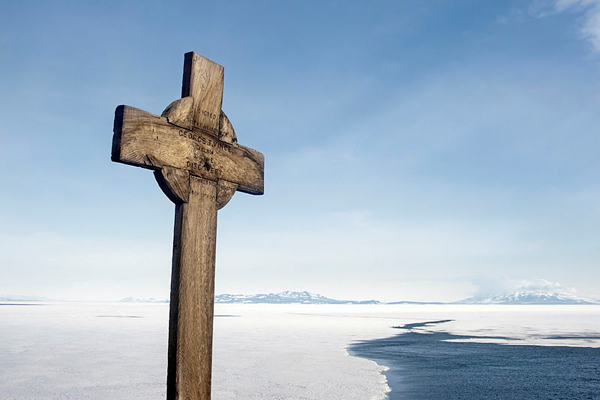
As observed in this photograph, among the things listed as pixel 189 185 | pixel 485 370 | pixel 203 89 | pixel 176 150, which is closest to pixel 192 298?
pixel 189 185

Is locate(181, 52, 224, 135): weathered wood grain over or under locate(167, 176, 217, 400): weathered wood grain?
over

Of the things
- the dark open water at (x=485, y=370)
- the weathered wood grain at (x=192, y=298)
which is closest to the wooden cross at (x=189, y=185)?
the weathered wood grain at (x=192, y=298)

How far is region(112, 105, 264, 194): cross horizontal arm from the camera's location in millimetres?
2164

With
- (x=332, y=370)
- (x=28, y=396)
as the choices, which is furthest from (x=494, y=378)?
(x=28, y=396)

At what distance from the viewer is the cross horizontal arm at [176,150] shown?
7.10 feet

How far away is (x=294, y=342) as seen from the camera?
15.0 metres

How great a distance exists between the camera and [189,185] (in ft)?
7.85

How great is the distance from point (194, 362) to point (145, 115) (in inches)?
47.7

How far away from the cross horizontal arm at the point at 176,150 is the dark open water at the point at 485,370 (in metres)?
5.81

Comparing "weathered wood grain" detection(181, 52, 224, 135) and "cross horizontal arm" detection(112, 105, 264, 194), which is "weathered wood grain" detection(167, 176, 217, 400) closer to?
"cross horizontal arm" detection(112, 105, 264, 194)

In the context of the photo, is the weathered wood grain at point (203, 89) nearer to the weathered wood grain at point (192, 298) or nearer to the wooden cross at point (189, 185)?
the wooden cross at point (189, 185)

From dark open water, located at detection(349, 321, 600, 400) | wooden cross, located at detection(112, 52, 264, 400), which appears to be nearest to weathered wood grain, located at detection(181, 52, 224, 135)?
wooden cross, located at detection(112, 52, 264, 400)

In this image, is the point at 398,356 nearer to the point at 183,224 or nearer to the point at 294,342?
the point at 294,342

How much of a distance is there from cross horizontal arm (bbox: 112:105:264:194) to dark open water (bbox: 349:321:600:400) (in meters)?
5.81
